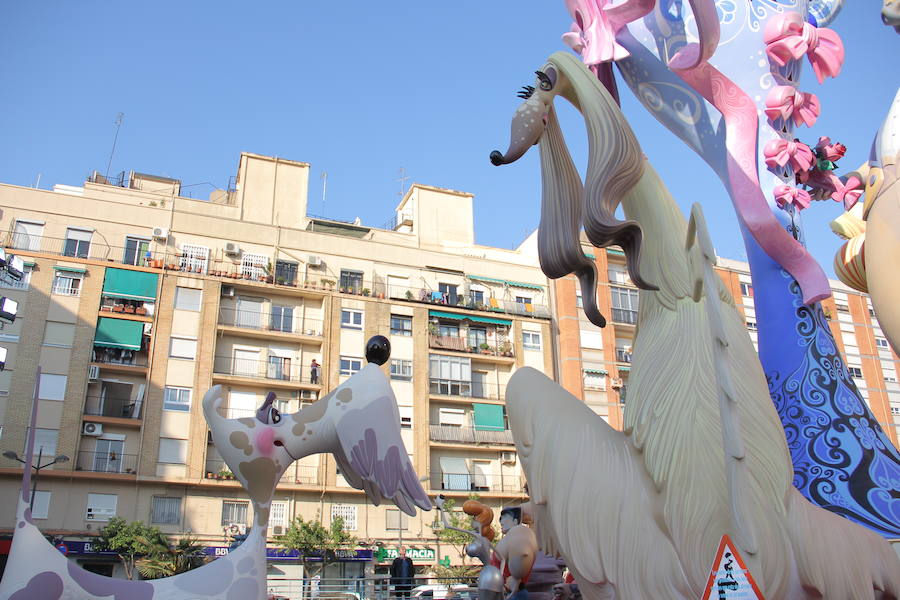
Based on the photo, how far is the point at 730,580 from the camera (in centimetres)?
269

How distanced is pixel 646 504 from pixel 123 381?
25.3 m

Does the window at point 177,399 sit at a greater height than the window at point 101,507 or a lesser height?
greater

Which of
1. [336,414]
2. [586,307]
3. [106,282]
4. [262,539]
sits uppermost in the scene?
[106,282]

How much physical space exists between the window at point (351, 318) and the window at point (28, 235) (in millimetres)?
10347

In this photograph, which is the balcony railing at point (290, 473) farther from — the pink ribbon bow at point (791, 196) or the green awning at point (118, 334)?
the pink ribbon bow at point (791, 196)

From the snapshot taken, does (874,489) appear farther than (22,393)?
No

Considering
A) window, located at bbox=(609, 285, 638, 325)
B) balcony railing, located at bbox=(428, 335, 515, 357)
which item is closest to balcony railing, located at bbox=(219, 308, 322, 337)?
balcony railing, located at bbox=(428, 335, 515, 357)

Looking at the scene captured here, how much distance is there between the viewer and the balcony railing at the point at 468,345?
30609mm

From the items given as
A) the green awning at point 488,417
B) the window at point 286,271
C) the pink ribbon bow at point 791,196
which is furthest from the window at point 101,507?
the pink ribbon bow at point 791,196

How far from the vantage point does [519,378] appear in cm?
431

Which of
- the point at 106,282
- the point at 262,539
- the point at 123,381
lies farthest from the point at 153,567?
the point at 262,539

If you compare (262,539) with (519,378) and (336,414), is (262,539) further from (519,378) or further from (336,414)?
(519,378)

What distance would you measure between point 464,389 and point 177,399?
10287mm

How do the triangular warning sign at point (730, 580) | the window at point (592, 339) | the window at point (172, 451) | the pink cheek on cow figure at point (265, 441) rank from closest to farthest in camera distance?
the triangular warning sign at point (730, 580)
the pink cheek on cow figure at point (265, 441)
the window at point (172, 451)
the window at point (592, 339)
